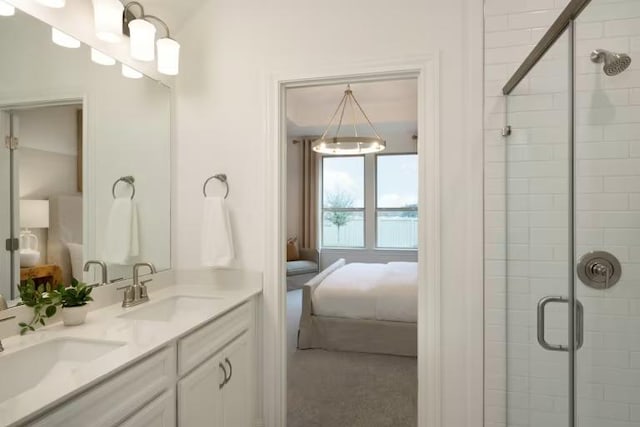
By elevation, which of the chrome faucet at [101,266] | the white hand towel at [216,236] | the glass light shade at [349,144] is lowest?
the chrome faucet at [101,266]

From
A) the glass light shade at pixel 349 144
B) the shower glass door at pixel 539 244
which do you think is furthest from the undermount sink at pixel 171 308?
the glass light shade at pixel 349 144

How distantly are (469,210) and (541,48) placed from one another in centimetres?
76

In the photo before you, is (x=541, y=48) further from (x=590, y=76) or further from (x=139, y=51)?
(x=139, y=51)

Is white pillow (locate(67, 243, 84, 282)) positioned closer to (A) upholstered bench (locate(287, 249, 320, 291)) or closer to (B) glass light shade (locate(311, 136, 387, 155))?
(B) glass light shade (locate(311, 136, 387, 155))

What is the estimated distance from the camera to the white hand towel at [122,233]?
75.7 inches

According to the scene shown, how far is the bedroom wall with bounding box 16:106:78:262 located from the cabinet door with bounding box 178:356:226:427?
2.61ft

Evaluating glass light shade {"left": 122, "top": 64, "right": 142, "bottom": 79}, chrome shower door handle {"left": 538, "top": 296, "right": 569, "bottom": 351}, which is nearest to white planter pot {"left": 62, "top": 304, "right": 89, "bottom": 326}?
glass light shade {"left": 122, "top": 64, "right": 142, "bottom": 79}

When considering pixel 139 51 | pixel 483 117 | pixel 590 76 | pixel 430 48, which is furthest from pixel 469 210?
pixel 139 51

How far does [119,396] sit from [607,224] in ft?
6.00

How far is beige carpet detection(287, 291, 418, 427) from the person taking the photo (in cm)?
242

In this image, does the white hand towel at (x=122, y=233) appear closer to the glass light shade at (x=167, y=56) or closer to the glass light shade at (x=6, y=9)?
the glass light shade at (x=167, y=56)

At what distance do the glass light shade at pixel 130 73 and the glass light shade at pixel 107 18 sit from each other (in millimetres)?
234

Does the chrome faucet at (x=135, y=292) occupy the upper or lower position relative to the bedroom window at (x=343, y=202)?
lower

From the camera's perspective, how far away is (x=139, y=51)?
1896 millimetres
